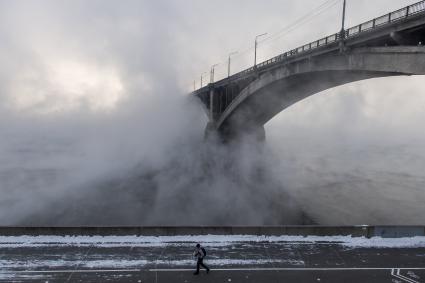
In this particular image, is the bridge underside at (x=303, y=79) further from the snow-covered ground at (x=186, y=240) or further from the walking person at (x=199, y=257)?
the walking person at (x=199, y=257)

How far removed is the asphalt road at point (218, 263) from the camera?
12.4 metres

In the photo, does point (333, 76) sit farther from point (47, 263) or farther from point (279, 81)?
point (47, 263)

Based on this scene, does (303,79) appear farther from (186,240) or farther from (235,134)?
(235,134)

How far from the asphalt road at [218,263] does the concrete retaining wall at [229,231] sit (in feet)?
2.65

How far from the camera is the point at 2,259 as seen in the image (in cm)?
1356

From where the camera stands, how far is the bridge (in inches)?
718

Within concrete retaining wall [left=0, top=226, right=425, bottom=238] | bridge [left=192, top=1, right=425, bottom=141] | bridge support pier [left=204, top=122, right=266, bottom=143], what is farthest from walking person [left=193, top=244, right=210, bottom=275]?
bridge support pier [left=204, top=122, right=266, bottom=143]

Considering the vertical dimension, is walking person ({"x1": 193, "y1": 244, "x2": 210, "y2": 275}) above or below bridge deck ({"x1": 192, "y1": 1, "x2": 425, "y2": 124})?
below

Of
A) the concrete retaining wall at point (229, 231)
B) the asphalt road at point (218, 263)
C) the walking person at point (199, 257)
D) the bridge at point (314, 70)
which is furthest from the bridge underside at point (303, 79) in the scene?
the walking person at point (199, 257)

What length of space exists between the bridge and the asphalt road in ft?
30.6

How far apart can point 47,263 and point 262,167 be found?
37.0m

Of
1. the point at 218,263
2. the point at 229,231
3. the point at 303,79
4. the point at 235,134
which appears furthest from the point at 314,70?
the point at 235,134

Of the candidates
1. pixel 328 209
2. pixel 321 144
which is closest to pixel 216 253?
pixel 328 209

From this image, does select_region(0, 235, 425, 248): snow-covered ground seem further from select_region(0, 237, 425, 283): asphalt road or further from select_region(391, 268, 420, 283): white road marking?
select_region(391, 268, 420, 283): white road marking
